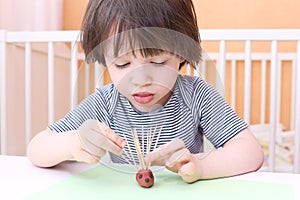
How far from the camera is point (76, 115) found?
55 cm

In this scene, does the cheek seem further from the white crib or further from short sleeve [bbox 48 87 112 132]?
the white crib

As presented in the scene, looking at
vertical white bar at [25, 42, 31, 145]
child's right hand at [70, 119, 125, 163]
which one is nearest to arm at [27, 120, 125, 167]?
child's right hand at [70, 119, 125, 163]

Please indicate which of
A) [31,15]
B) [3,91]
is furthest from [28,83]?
[31,15]

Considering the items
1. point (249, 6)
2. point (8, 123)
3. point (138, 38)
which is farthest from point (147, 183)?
point (249, 6)

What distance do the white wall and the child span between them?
0.86 meters

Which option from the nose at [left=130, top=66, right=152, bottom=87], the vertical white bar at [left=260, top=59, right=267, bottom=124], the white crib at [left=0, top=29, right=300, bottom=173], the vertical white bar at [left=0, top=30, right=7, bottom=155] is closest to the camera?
the nose at [left=130, top=66, right=152, bottom=87]

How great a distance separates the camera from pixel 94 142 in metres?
0.48

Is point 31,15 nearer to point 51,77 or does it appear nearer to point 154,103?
point 51,77

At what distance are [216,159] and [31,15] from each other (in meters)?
1.11

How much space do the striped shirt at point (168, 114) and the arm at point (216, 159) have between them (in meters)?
0.01

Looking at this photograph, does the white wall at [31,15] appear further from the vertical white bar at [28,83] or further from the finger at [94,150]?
the finger at [94,150]

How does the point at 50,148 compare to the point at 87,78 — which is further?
the point at 50,148

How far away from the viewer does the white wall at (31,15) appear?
1.33m

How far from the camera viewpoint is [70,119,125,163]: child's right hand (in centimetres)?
46
